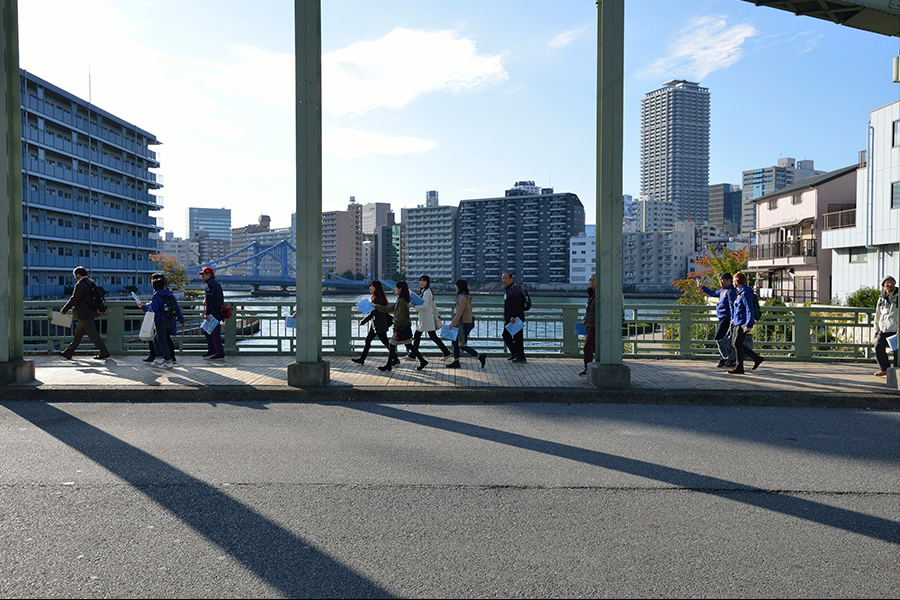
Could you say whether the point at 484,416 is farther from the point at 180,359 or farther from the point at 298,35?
the point at 180,359

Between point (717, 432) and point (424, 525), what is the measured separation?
4.33 m

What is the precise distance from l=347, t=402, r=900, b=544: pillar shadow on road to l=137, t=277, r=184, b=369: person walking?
627 centimetres

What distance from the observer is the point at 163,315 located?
37.8 feet

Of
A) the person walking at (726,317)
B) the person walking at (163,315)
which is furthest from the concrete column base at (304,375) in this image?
the person walking at (726,317)

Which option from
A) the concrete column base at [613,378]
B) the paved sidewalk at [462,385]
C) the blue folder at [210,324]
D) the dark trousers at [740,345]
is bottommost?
Answer: the paved sidewalk at [462,385]

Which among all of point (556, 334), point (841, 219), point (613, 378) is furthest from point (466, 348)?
point (841, 219)

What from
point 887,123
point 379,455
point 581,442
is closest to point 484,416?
point 581,442

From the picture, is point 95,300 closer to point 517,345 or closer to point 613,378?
point 517,345

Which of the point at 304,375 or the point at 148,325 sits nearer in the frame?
the point at 304,375

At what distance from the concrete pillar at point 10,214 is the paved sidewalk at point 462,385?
50 cm

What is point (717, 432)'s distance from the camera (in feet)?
23.3

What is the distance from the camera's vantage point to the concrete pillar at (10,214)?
9148mm

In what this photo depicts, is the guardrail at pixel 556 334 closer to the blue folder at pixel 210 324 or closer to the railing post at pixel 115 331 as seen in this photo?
the railing post at pixel 115 331

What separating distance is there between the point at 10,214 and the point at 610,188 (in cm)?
877
